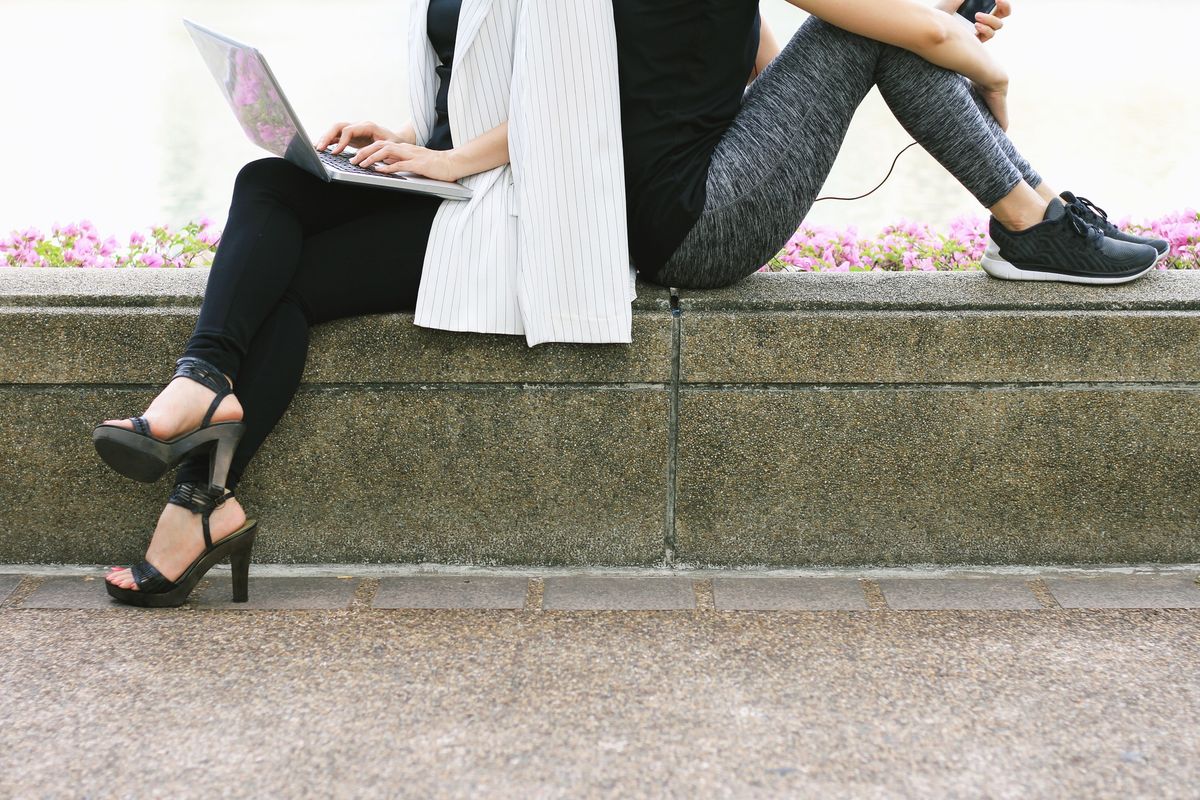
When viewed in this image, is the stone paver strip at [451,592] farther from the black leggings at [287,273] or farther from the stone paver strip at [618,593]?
the black leggings at [287,273]

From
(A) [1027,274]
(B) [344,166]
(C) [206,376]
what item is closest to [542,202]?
(B) [344,166]

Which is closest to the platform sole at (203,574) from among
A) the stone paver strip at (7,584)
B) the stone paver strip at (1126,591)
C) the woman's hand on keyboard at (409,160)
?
the stone paver strip at (7,584)

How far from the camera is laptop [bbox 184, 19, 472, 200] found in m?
2.36

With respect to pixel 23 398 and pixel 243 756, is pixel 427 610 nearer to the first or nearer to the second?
pixel 243 756

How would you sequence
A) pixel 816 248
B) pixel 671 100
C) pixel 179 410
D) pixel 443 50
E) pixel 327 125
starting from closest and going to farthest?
pixel 179 410 < pixel 671 100 < pixel 443 50 < pixel 816 248 < pixel 327 125

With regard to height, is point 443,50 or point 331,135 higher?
point 443,50

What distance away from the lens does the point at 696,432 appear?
8.80ft

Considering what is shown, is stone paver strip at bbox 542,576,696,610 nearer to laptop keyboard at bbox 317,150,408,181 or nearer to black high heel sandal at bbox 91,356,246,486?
black high heel sandal at bbox 91,356,246,486

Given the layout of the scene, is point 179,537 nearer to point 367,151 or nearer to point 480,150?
point 367,151

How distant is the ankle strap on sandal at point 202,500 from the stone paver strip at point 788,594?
105cm

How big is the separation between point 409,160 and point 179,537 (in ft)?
3.01

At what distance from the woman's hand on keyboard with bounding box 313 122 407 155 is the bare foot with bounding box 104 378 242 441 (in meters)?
0.71

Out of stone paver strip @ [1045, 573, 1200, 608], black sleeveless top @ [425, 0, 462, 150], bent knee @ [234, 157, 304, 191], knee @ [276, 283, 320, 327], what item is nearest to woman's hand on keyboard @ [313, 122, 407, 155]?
black sleeveless top @ [425, 0, 462, 150]

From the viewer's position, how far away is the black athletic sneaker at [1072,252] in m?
2.73
